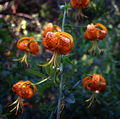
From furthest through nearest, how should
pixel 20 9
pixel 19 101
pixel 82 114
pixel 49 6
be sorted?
pixel 49 6, pixel 20 9, pixel 82 114, pixel 19 101

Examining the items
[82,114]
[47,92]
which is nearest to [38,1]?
[47,92]

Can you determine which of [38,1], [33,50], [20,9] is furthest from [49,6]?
[33,50]

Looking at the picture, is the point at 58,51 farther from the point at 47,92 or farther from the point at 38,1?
the point at 38,1

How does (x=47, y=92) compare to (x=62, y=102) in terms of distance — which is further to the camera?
(x=47, y=92)

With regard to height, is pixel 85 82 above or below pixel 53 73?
below

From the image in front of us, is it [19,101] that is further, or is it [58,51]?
[19,101]

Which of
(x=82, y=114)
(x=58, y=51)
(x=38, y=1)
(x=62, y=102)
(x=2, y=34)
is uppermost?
(x=38, y=1)

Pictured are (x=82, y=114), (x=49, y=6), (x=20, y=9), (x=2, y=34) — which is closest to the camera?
(x=82, y=114)

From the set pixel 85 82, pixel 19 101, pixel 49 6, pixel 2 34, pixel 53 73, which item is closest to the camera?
pixel 53 73

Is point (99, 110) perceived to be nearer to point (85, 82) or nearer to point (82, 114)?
point (82, 114)
